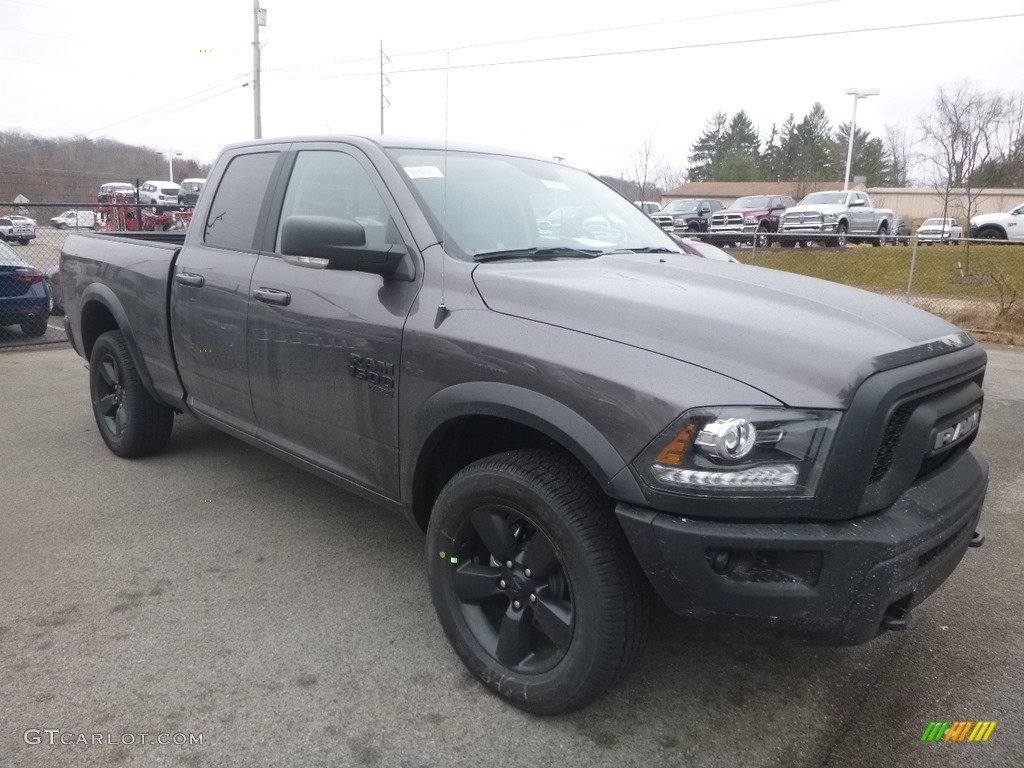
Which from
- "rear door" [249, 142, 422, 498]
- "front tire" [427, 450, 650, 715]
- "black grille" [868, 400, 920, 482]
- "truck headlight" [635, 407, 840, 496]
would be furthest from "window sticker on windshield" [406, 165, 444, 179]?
"black grille" [868, 400, 920, 482]

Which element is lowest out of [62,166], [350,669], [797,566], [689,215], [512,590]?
[350,669]

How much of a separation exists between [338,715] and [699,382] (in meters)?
1.58

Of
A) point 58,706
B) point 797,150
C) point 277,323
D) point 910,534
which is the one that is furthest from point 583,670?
point 797,150

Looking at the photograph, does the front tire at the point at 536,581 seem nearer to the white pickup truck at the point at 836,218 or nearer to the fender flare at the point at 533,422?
the fender flare at the point at 533,422

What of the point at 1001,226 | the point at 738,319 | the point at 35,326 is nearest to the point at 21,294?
the point at 35,326

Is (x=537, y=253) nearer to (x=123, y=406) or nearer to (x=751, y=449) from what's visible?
(x=751, y=449)

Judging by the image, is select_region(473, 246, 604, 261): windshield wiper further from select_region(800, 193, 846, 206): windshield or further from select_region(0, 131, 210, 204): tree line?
select_region(0, 131, 210, 204): tree line

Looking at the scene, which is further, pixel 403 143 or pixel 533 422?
pixel 403 143

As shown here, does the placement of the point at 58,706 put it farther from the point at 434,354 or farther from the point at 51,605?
the point at 434,354

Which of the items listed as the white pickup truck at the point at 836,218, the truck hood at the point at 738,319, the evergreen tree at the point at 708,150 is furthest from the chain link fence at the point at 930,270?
the evergreen tree at the point at 708,150

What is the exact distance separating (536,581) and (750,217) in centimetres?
2526

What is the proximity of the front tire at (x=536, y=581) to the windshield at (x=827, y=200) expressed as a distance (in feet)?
88.3

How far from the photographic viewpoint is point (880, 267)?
1902 cm

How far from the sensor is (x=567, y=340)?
2373 millimetres
